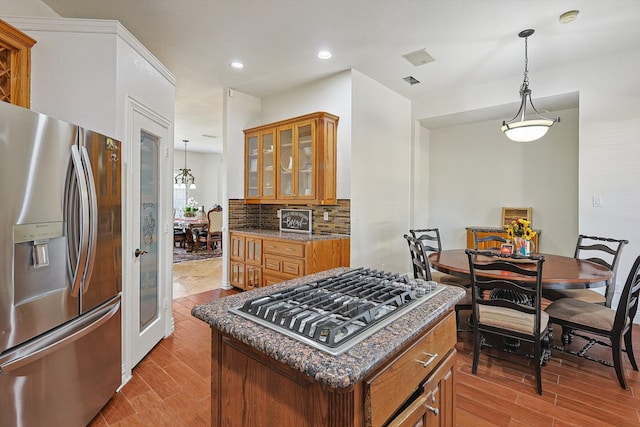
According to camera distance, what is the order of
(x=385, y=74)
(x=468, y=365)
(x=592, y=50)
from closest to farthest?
1. (x=468, y=365)
2. (x=592, y=50)
3. (x=385, y=74)

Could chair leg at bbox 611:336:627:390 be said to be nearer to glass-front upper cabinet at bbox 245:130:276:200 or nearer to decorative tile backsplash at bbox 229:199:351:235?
decorative tile backsplash at bbox 229:199:351:235

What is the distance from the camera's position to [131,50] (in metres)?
2.27

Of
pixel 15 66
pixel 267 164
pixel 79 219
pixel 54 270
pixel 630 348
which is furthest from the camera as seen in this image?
pixel 267 164

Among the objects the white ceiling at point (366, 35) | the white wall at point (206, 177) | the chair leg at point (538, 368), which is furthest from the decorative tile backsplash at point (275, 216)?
the white wall at point (206, 177)

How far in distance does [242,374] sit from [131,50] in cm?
241

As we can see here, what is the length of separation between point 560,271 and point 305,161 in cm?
285

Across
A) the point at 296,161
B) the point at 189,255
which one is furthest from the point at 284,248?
the point at 189,255

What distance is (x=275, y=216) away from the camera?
16.0 feet

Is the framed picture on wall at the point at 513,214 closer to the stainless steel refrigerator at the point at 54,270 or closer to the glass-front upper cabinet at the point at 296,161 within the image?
the glass-front upper cabinet at the point at 296,161

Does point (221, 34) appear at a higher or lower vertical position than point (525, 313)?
higher

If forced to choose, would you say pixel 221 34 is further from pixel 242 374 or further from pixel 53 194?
pixel 242 374

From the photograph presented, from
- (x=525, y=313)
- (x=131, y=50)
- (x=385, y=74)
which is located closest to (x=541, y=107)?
(x=385, y=74)

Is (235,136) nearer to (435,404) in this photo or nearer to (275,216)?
(275,216)

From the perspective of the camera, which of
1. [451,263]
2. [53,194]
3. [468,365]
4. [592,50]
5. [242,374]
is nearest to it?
[242,374]
